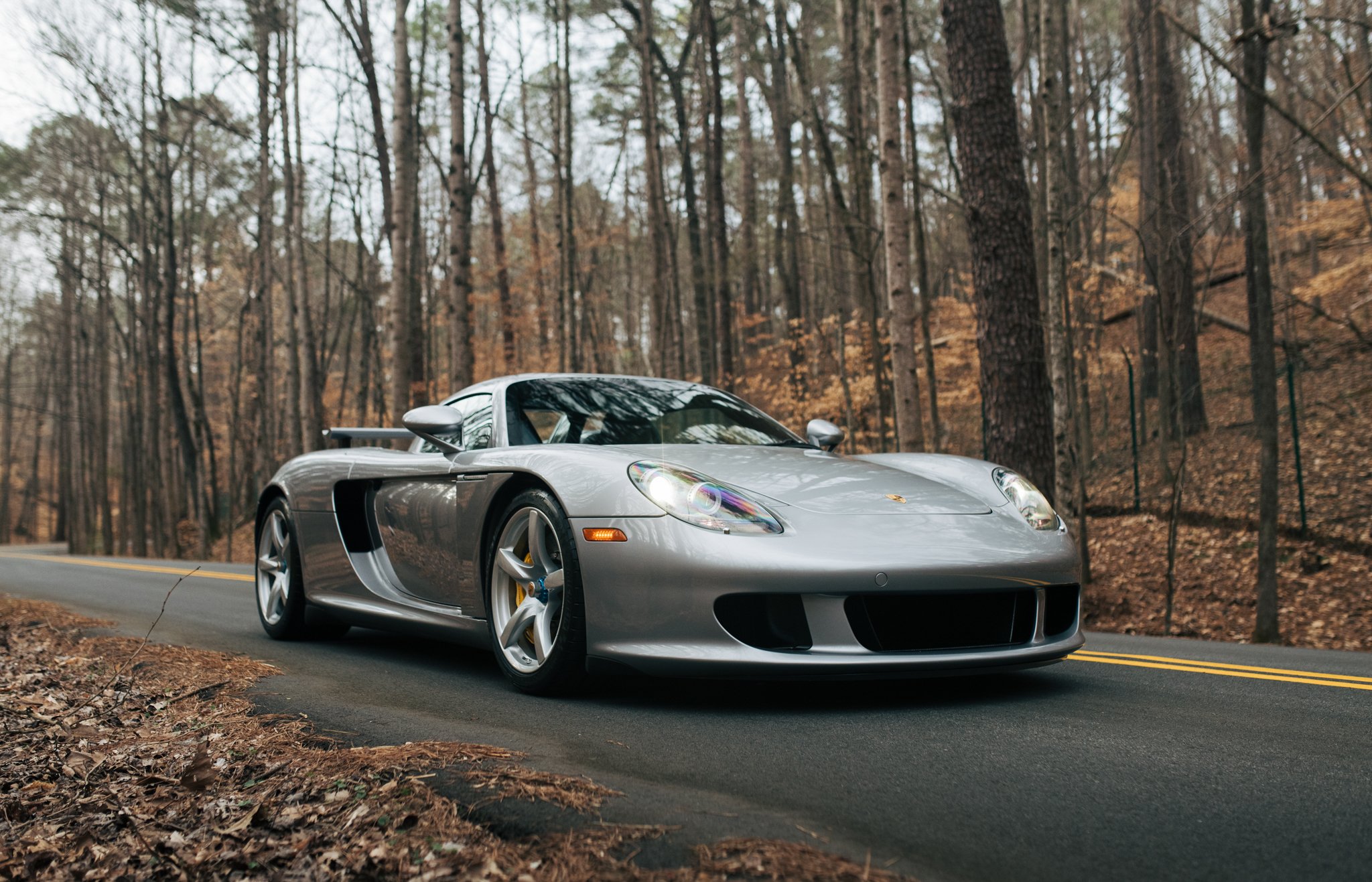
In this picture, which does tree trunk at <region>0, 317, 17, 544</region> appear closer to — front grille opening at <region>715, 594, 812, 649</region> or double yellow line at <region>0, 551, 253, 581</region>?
double yellow line at <region>0, 551, 253, 581</region>

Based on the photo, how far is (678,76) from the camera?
21.2 metres

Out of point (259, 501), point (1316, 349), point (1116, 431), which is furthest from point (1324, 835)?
point (1316, 349)

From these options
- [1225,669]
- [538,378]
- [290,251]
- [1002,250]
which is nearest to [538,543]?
[538,378]

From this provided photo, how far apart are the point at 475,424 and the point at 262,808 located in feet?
8.46

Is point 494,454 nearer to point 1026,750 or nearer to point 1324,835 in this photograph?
point 1026,750

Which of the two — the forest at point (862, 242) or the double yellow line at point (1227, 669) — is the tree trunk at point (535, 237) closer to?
the forest at point (862, 242)

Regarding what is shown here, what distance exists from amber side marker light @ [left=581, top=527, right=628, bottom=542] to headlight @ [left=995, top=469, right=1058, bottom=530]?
1.58m

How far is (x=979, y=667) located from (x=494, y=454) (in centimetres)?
204

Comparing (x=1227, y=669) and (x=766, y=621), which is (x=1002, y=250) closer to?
(x=1227, y=669)

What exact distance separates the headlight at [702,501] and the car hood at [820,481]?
0.39ft

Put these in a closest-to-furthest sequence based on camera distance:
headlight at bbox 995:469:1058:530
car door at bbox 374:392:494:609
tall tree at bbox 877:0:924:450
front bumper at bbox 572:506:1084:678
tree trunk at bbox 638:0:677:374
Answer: front bumper at bbox 572:506:1084:678 → headlight at bbox 995:469:1058:530 → car door at bbox 374:392:494:609 → tall tree at bbox 877:0:924:450 → tree trunk at bbox 638:0:677:374

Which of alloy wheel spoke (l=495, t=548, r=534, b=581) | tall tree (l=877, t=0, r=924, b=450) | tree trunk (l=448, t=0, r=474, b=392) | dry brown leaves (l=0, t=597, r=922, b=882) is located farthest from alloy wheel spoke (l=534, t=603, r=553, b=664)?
tree trunk (l=448, t=0, r=474, b=392)

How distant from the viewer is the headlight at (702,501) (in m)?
3.57

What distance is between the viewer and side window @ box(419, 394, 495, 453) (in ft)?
15.5
